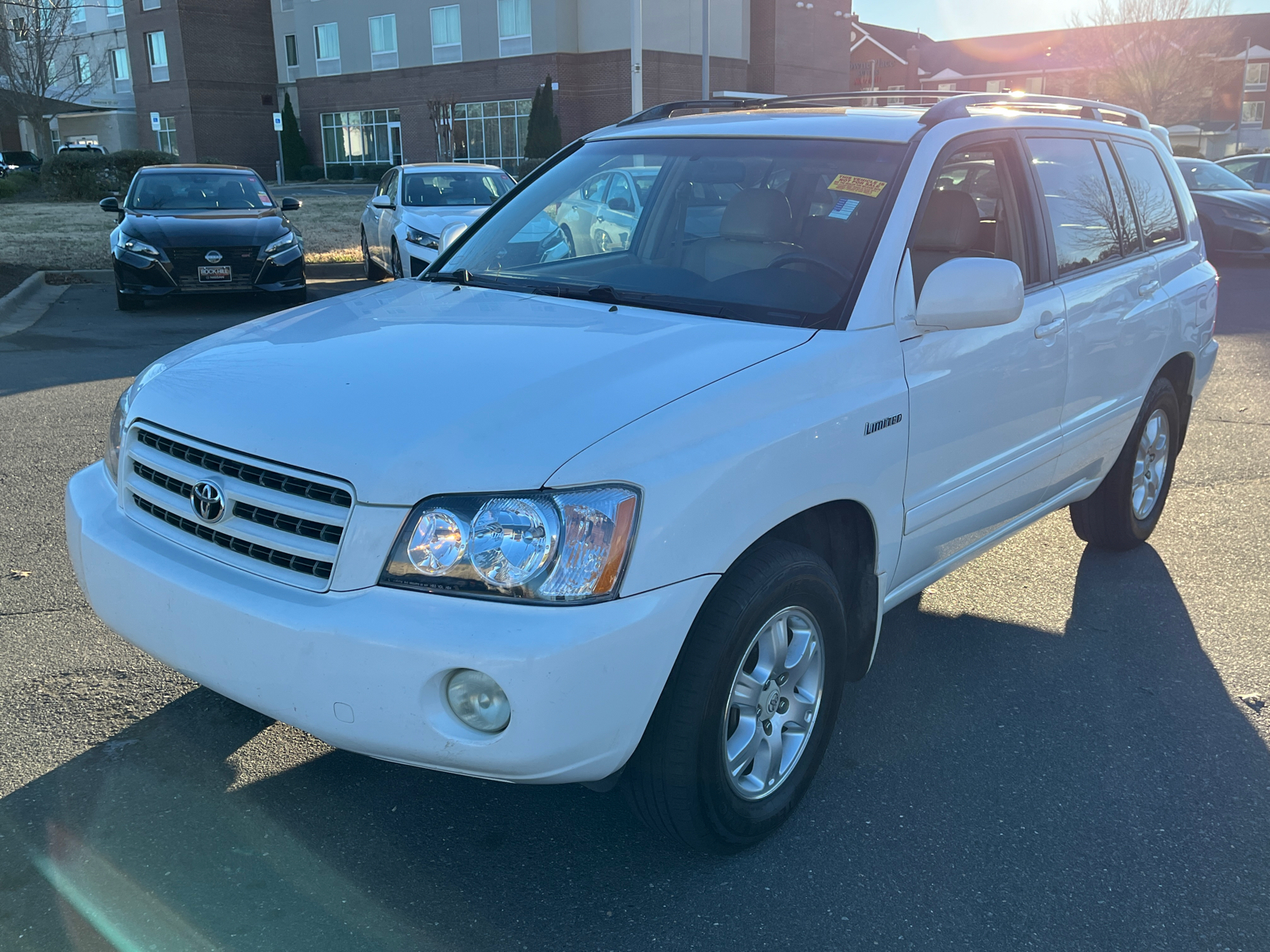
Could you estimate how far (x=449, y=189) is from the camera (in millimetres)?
13539

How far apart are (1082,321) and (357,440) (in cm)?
277

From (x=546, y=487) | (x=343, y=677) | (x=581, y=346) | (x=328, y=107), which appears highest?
(x=328, y=107)

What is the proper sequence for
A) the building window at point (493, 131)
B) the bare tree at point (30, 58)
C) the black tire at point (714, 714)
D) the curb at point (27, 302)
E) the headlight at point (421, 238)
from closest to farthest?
the black tire at point (714, 714), the curb at point (27, 302), the headlight at point (421, 238), the bare tree at point (30, 58), the building window at point (493, 131)

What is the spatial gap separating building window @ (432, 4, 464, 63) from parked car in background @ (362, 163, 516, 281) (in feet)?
115

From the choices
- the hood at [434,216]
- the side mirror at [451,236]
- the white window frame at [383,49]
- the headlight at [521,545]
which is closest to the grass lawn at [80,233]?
the hood at [434,216]

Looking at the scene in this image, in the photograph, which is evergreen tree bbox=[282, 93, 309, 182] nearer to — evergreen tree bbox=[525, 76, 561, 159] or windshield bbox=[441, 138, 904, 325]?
evergreen tree bbox=[525, 76, 561, 159]

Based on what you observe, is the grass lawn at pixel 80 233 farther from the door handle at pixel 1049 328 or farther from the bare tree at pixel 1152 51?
the bare tree at pixel 1152 51

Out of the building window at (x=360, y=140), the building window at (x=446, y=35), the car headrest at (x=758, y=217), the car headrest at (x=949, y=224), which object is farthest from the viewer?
the building window at (x=360, y=140)

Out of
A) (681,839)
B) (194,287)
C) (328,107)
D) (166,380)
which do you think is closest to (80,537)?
(166,380)

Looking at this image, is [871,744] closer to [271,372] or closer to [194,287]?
[271,372]

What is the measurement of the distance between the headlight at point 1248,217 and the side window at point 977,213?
49.5 feet

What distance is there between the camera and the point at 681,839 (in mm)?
2627

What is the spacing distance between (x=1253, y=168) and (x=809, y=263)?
2015cm

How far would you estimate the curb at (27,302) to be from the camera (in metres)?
10.9
